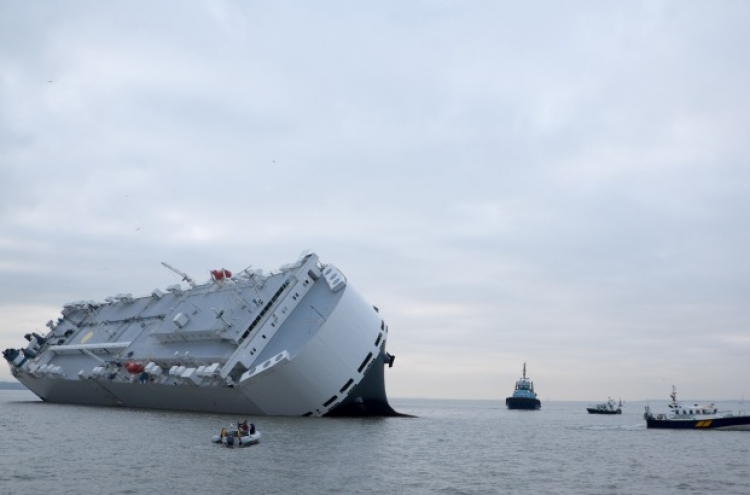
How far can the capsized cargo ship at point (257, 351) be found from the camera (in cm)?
5084

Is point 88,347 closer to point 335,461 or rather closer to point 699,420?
point 335,461

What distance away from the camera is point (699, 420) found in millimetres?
67938

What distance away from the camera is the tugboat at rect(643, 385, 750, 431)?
67438 mm

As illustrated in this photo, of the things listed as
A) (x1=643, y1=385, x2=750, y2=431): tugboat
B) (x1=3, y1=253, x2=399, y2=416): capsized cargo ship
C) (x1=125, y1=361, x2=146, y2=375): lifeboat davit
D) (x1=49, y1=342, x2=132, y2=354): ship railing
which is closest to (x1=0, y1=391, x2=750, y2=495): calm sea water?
(x1=3, y1=253, x2=399, y2=416): capsized cargo ship

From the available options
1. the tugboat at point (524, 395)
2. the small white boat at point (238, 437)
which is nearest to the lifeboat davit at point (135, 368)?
the small white boat at point (238, 437)

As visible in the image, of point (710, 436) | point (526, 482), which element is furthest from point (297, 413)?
point (710, 436)

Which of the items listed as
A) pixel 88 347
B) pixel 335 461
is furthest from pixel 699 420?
pixel 88 347

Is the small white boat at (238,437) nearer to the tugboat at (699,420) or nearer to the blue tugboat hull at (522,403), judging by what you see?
the tugboat at (699,420)

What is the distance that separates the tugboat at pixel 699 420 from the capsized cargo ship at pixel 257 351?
1105 inches

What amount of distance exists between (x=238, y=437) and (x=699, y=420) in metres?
45.6

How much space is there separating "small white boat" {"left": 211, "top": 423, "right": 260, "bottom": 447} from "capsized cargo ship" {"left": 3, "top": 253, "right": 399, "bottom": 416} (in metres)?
7.10

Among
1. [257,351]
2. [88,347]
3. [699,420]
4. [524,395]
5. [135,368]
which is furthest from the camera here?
[524,395]

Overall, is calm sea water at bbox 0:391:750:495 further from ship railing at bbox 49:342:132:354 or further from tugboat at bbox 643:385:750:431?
ship railing at bbox 49:342:132:354

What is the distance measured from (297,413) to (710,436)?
35376mm
